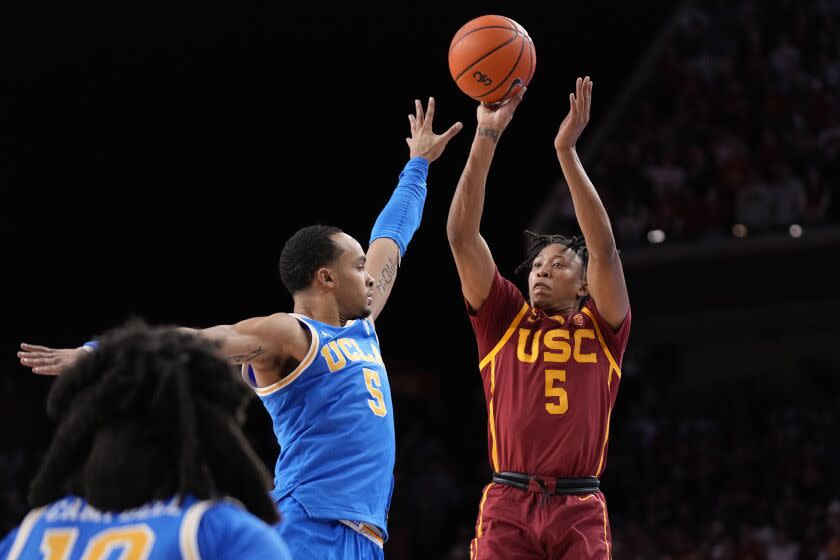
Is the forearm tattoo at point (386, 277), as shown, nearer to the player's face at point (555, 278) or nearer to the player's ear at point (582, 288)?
the player's face at point (555, 278)

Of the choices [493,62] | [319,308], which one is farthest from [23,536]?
[493,62]

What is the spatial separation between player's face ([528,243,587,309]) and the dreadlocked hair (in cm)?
289

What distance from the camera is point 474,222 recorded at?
477 centimetres

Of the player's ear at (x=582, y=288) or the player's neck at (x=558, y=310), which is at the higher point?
the player's ear at (x=582, y=288)

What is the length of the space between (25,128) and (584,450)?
10.5 m

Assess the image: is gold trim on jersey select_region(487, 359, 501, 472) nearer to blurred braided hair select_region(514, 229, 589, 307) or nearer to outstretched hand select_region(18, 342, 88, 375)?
blurred braided hair select_region(514, 229, 589, 307)

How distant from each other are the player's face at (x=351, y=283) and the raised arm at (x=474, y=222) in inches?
18.5

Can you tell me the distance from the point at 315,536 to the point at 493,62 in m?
2.25

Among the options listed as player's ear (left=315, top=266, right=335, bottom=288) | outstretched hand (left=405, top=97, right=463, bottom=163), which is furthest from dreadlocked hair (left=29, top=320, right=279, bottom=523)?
outstretched hand (left=405, top=97, right=463, bottom=163)

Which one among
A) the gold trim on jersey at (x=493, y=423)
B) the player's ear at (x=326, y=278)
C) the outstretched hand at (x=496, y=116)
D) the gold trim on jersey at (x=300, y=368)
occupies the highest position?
the outstretched hand at (x=496, y=116)

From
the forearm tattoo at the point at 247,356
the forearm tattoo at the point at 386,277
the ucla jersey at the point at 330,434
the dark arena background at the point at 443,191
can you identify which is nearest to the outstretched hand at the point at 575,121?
the forearm tattoo at the point at 386,277

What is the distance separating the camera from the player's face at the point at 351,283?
14.5 feet

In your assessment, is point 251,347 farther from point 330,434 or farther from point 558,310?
point 558,310

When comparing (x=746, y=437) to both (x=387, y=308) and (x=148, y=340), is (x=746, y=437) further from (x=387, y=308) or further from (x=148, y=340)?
(x=148, y=340)
